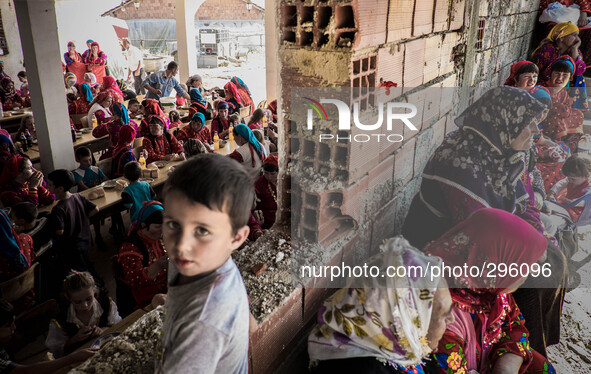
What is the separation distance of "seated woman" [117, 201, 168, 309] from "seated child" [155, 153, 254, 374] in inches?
76.8

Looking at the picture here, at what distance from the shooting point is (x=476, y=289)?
2.18m

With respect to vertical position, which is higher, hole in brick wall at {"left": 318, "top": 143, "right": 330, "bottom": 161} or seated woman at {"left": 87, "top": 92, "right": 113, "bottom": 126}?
hole in brick wall at {"left": 318, "top": 143, "right": 330, "bottom": 161}

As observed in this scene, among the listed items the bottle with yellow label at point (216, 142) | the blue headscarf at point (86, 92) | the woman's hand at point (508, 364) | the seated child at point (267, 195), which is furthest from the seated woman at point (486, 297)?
the blue headscarf at point (86, 92)

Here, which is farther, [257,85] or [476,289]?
[257,85]

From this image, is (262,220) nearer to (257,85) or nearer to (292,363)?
(292,363)

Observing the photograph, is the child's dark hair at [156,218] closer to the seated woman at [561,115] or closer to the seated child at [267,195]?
the seated child at [267,195]

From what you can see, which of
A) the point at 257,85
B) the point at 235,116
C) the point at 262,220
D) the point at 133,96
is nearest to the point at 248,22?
the point at 257,85

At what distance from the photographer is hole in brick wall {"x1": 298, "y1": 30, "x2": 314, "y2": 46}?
1.90 m

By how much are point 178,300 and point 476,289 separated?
5.65 feet

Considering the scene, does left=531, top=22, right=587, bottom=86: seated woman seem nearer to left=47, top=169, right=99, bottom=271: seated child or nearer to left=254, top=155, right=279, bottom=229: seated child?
left=254, top=155, right=279, bottom=229: seated child

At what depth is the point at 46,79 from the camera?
5.51 metres

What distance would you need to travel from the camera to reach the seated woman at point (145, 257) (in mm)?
2980

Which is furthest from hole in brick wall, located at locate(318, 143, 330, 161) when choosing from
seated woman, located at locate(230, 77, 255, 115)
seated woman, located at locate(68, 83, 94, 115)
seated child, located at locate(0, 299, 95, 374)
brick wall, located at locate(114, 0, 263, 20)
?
brick wall, located at locate(114, 0, 263, 20)

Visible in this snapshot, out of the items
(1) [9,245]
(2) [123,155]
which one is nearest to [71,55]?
(2) [123,155]
